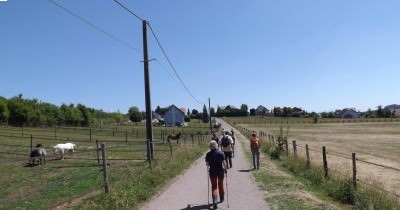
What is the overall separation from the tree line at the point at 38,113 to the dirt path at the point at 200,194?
251 feet

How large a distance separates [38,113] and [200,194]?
9619cm

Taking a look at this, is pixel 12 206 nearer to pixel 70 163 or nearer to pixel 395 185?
pixel 70 163

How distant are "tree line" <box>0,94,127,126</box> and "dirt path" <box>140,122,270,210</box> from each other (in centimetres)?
7657

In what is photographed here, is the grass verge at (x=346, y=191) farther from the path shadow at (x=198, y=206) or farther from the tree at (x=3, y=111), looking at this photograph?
the tree at (x=3, y=111)

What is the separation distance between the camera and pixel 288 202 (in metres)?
12.5

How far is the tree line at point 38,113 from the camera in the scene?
95344 millimetres

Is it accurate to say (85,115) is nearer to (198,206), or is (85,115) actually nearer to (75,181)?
(75,181)

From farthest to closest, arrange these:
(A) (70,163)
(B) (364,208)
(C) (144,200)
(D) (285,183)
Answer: (A) (70,163)
(D) (285,183)
(C) (144,200)
(B) (364,208)

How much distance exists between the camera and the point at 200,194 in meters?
14.5

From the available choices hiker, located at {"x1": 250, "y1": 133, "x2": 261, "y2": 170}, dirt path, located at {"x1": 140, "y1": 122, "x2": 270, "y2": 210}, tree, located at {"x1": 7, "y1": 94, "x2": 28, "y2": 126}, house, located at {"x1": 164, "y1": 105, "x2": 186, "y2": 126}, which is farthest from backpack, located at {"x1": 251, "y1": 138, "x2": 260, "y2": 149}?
house, located at {"x1": 164, "y1": 105, "x2": 186, "y2": 126}

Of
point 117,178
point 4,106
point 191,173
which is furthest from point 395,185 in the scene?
point 4,106

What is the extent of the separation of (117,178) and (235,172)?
5.47m

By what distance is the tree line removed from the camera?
9534 cm

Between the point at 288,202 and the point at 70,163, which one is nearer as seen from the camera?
the point at 288,202
